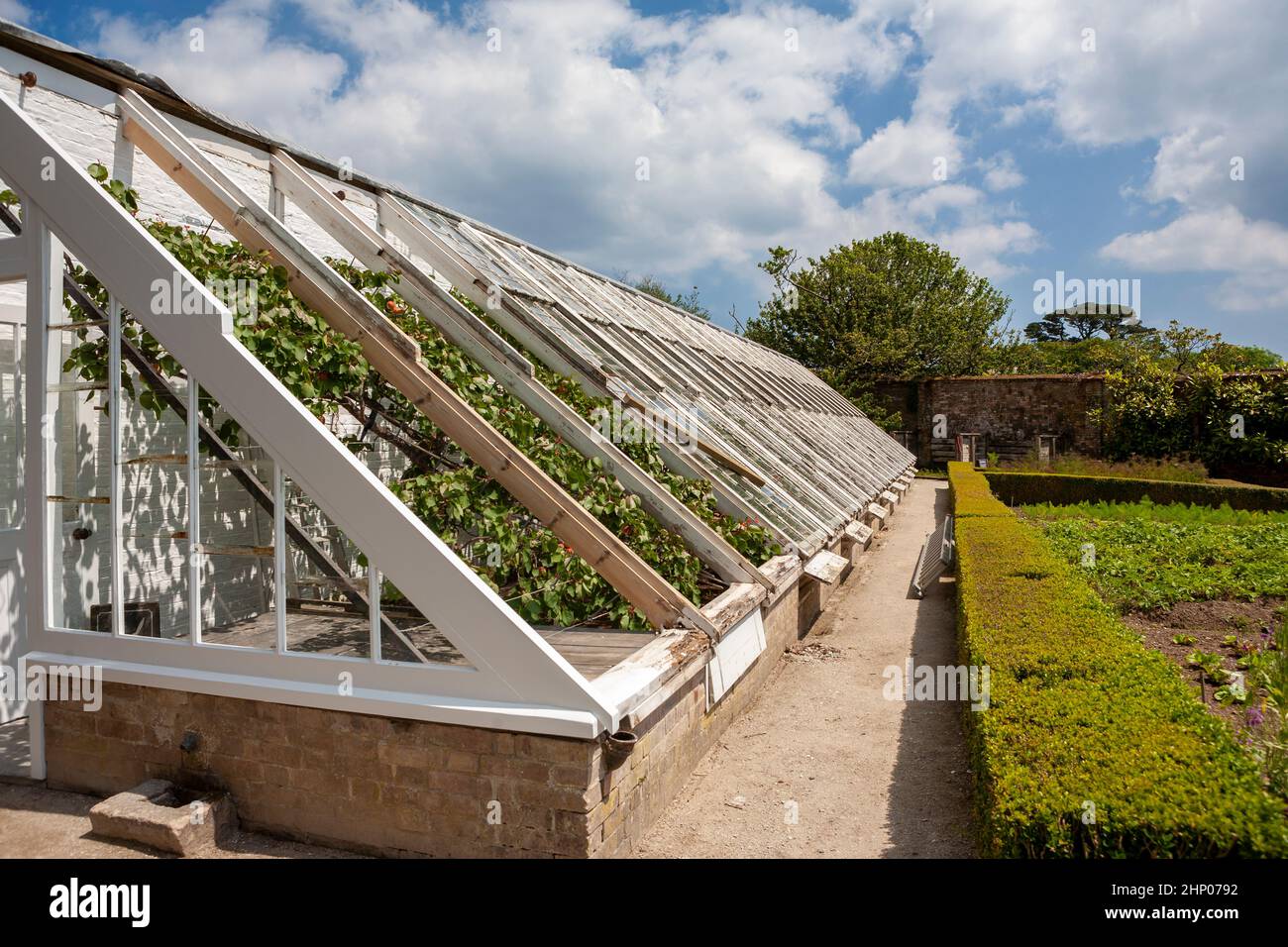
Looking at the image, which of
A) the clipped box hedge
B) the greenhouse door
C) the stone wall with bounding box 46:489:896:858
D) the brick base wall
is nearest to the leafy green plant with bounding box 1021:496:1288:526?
the clipped box hedge

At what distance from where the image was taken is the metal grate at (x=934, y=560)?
Answer: 374 inches

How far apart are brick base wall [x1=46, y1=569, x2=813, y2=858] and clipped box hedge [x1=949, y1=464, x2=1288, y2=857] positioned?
151 centimetres

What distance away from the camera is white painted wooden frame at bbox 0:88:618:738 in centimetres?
344

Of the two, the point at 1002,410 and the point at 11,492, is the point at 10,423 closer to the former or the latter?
the point at 11,492

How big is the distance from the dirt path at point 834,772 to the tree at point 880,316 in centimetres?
2325

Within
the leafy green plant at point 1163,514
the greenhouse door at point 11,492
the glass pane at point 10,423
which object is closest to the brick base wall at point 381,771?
the greenhouse door at point 11,492

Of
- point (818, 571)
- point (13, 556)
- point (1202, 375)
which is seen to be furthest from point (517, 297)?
point (1202, 375)

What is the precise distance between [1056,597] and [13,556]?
6.83m

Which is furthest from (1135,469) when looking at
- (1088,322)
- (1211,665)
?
(1088,322)

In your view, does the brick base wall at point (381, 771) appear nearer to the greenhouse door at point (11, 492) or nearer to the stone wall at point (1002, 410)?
the greenhouse door at point (11, 492)

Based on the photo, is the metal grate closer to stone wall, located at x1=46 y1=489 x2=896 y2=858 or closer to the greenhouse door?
stone wall, located at x1=46 y1=489 x2=896 y2=858

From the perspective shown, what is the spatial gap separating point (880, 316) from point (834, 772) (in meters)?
28.7

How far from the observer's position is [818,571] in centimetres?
654
